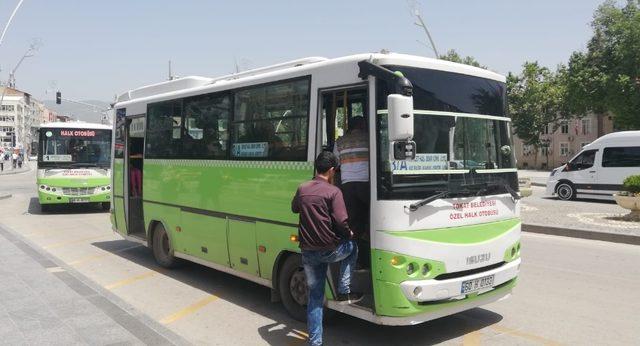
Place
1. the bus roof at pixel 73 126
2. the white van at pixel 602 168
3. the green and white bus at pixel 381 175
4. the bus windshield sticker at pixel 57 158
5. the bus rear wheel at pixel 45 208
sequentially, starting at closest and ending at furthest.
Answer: the green and white bus at pixel 381 175 → the bus windshield sticker at pixel 57 158 → the bus roof at pixel 73 126 → the bus rear wheel at pixel 45 208 → the white van at pixel 602 168

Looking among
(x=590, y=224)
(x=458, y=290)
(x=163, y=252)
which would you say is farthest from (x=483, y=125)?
(x=590, y=224)

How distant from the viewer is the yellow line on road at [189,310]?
20.6 feet

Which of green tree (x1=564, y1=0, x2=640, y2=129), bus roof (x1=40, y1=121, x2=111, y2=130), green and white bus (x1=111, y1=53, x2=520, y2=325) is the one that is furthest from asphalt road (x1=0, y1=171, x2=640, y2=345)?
green tree (x1=564, y1=0, x2=640, y2=129)

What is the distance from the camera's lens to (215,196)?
24.0 ft

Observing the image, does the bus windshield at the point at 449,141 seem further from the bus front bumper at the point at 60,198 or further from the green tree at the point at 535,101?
the green tree at the point at 535,101

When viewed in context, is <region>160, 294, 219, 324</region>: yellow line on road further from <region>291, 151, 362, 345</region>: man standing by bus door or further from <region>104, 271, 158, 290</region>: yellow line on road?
<region>291, 151, 362, 345</region>: man standing by bus door

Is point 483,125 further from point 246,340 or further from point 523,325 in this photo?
point 246,340

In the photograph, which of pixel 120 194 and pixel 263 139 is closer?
pixel 263 139

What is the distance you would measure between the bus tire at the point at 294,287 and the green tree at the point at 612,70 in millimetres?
39036

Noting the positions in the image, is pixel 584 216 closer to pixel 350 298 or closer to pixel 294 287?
pixel 294 287

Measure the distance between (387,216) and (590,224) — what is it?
10.2 meters

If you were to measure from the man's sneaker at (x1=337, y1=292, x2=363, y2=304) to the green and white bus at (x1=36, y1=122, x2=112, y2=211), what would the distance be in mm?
13645

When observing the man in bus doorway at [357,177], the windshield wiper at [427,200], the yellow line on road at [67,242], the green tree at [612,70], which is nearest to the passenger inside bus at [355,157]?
the man in bus doorway at [357,177]

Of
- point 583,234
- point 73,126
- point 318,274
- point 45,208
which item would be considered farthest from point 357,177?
point 45,208
